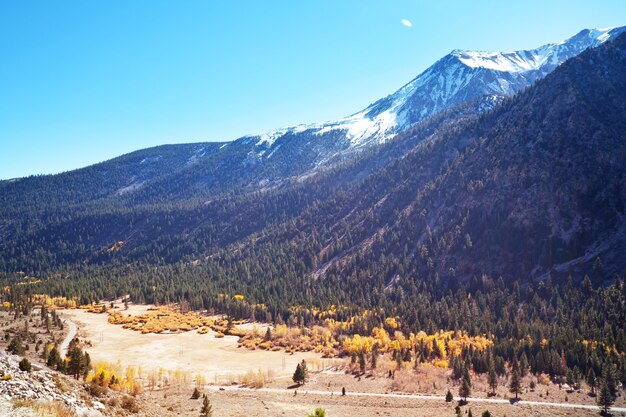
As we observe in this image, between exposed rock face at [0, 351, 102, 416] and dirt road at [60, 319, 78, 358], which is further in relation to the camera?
dirt road at [60, 319, 78, 358]

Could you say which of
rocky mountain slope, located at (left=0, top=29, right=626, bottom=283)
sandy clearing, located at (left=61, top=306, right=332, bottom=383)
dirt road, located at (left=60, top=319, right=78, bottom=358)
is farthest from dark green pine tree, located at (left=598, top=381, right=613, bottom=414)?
dirt road, located at (left=60, top=319, right=78, bottom=358)

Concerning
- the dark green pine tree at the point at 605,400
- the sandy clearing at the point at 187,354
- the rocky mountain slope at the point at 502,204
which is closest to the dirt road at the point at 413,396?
the dark green pine tree at the point at 605,400

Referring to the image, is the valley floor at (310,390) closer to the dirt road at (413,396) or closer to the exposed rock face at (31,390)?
the dirt road at (413,396)

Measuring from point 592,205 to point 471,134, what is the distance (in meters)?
76.8

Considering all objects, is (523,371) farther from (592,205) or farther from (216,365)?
(592,205)

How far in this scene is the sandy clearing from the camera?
61.2 meters

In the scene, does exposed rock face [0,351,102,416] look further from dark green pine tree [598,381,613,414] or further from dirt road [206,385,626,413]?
dark green pine tree [598,381,613,414]

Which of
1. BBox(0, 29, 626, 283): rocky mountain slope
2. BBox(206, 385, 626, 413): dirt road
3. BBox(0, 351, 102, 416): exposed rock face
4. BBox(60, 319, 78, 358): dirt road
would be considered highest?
BBox(0, 29, 626, 283): rocky mountain slope

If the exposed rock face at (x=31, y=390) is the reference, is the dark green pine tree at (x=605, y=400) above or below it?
below

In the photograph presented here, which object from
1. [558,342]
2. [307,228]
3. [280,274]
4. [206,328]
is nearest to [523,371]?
[558,342]

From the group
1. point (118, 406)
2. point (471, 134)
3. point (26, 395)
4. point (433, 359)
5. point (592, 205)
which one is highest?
point (471, 134)

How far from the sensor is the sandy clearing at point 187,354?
61250 millimetres

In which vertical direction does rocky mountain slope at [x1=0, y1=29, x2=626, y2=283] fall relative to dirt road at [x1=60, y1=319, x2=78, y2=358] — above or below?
above

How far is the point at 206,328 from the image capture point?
301 ft
